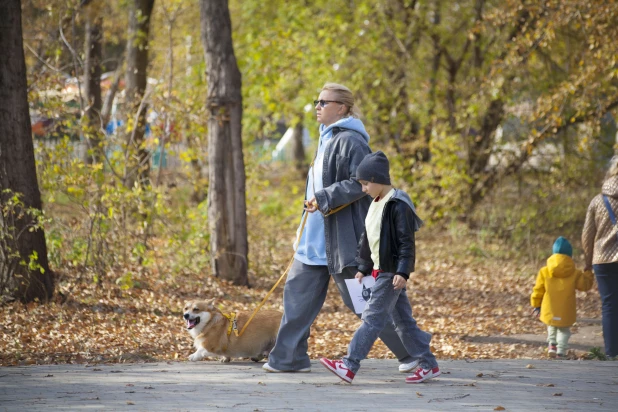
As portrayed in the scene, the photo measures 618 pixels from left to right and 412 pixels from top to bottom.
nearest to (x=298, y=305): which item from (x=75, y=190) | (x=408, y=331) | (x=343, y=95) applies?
(x=408, y=331)

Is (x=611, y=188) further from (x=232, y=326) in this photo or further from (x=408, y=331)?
(x=232, y=326)

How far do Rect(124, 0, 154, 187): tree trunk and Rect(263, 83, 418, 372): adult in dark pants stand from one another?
5451mm

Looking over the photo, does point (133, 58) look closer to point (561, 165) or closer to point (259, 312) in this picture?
point (561, 165)

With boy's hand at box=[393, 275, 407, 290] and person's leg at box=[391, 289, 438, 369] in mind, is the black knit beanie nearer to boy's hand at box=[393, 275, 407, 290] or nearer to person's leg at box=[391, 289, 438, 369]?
boy's hand at box=[393, 275, 407, 290]

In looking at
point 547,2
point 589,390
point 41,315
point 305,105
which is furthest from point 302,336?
point 305,105

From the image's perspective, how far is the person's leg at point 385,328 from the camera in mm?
6086

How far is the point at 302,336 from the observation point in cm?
630

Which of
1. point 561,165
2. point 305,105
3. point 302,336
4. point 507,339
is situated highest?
point 305,105

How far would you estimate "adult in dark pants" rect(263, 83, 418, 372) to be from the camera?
604cm

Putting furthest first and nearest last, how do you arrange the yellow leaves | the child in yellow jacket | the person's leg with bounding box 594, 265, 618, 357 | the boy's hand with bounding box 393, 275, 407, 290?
1. the yellow leaves
2. the child in yellow jacket
3. the person's leg with bounding box 594, 265, 618, 357
4. the boy's hand with bounding box 393, 275, 407, 290

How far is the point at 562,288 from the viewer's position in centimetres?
810

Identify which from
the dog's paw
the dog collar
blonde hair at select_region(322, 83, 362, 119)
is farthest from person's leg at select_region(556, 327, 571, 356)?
the dog's paw

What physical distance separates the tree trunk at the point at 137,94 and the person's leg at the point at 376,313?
6.10m

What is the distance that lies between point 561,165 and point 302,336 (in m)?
10.9
